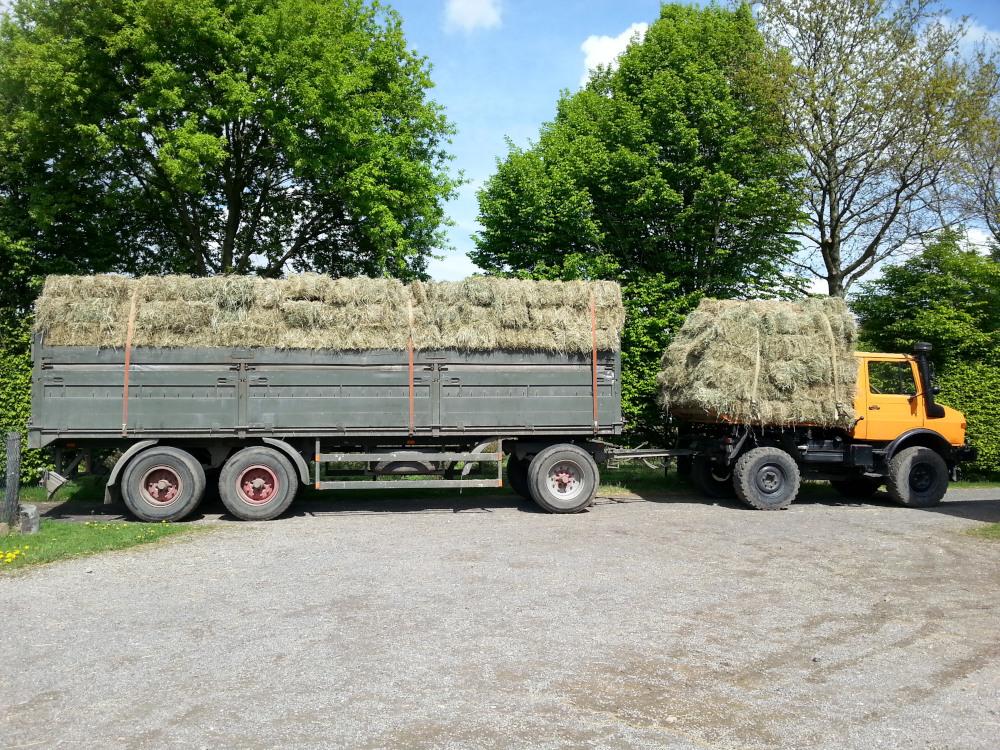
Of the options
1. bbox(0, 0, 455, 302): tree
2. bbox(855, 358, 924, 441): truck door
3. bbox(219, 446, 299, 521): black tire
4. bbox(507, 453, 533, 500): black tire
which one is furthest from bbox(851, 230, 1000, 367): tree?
bbox(219, 446, 299, 521): black tire

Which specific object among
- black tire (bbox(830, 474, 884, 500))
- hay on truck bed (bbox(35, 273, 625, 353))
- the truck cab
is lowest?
black tire (bbox(830, 474, 884, 500))

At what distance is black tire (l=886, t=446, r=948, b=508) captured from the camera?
40.5 ft

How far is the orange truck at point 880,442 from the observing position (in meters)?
12.2

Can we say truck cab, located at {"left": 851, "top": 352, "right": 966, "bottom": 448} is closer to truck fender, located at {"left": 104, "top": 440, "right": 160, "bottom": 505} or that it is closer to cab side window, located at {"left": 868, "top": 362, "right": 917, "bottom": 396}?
cab side window, located at {"left": 868, "top": 362, "right": 917, "bottom": 396}

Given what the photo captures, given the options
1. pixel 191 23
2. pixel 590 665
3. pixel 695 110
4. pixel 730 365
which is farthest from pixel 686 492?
pixel 191 23

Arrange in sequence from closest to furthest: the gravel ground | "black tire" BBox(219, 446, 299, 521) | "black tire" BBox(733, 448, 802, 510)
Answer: the gravel ground, "black tire" BBox(219, 446, 299, 521), "black tire" BBox(733, 448, 802, 510)

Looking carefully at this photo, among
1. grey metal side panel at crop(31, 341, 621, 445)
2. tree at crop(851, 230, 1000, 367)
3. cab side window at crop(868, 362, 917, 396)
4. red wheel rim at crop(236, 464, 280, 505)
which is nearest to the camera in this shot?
grey metal side panel at crop(31, 341, 621, 445)

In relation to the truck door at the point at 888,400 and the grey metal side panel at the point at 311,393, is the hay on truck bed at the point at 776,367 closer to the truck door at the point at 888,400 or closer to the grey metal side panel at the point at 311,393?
the truck door at the point at 888,400

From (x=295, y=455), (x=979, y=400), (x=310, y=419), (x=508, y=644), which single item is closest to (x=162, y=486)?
(x=295, y=455)

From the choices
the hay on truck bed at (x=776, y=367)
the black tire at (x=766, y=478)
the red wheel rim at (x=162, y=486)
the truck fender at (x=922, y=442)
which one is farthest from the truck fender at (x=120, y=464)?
the truck fender at (x=922, y=442)

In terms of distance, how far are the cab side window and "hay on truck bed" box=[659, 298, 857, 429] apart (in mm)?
772

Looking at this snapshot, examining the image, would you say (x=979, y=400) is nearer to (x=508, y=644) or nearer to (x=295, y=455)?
(x=295, y=455)

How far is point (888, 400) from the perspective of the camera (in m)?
12.5

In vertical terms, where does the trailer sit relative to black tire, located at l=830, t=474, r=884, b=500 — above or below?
above
